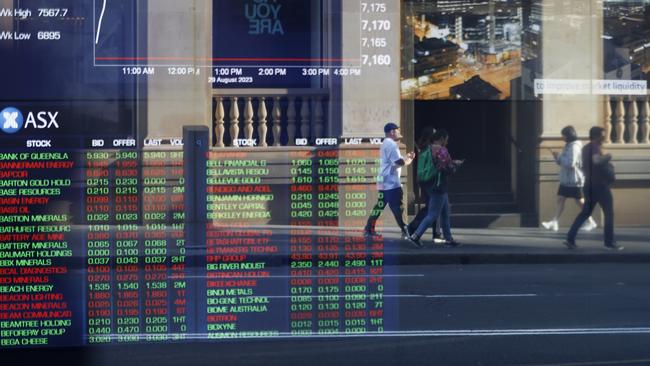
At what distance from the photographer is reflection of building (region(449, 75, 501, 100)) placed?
305 centimetres

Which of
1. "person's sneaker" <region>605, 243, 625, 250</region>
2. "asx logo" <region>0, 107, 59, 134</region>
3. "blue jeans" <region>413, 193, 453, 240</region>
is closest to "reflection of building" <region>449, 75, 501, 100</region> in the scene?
"blue jeans" <region>413, 193, 453, 240</region>

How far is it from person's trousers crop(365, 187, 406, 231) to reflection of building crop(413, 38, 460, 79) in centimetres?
37

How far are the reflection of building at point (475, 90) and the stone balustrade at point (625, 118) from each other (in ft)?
1.17

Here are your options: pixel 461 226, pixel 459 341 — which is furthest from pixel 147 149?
pixel 459 341

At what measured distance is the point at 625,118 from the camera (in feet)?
10.2

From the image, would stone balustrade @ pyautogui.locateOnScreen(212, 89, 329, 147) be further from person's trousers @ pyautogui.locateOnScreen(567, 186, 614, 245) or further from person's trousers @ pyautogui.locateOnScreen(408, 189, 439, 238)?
person's trousers @ pyautogui.locateOnScreen(567, 186, 614, 245)

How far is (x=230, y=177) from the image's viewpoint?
Answer: 302 centimetres

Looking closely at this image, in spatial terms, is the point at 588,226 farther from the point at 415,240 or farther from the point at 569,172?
the point at 415,240

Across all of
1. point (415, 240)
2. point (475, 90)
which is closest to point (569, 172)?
point (475, 90)

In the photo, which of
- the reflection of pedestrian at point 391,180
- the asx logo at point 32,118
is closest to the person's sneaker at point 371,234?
the reflection of pedestrian at point 391,180

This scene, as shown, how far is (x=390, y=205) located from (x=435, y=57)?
0.47 m

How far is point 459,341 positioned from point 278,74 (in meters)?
1.14

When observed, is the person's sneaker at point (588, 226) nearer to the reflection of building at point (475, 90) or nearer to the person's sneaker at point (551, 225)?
the person's sneaker at point (551, 225)

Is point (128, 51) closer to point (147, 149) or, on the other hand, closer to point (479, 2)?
point (147, 149)
